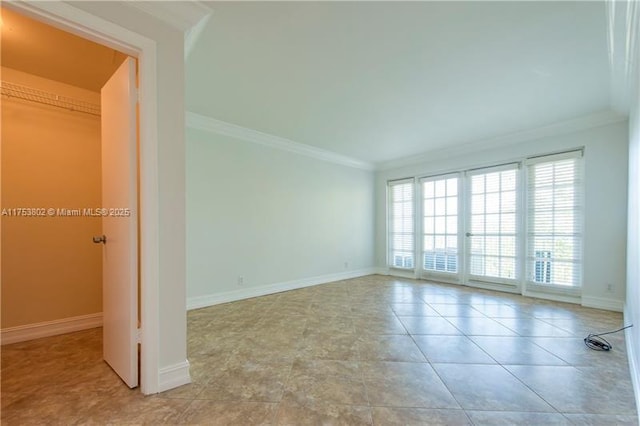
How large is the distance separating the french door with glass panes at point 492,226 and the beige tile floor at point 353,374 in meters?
1.36

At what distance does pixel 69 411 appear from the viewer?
1591mm

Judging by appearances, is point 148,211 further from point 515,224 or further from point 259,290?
point 515,224

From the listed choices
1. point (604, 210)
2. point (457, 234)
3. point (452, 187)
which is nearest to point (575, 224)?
point (604, 210)

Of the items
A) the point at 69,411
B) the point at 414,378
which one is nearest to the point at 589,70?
the point at 414,378

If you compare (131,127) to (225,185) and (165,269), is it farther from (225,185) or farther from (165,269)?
(225,185)

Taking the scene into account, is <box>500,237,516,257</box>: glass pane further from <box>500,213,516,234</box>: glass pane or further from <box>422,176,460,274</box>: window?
<box>422,176,460,274</box>: window

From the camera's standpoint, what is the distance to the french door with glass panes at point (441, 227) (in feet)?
17.2

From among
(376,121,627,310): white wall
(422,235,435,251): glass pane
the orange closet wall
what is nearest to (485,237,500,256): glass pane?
(422,235,435,251): glass pane

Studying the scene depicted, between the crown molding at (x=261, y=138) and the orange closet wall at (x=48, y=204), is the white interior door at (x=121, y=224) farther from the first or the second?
the crown molding at (x=261, y=138)

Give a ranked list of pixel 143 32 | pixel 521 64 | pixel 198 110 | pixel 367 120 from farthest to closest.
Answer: pixel 367 120 → pixel 198 110 → pixel 521 64 → pixel 143 32

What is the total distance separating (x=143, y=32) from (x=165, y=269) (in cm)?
157

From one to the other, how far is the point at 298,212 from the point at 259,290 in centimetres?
153

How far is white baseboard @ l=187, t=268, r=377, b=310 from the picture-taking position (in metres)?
3.65

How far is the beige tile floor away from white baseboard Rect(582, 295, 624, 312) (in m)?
0.33
